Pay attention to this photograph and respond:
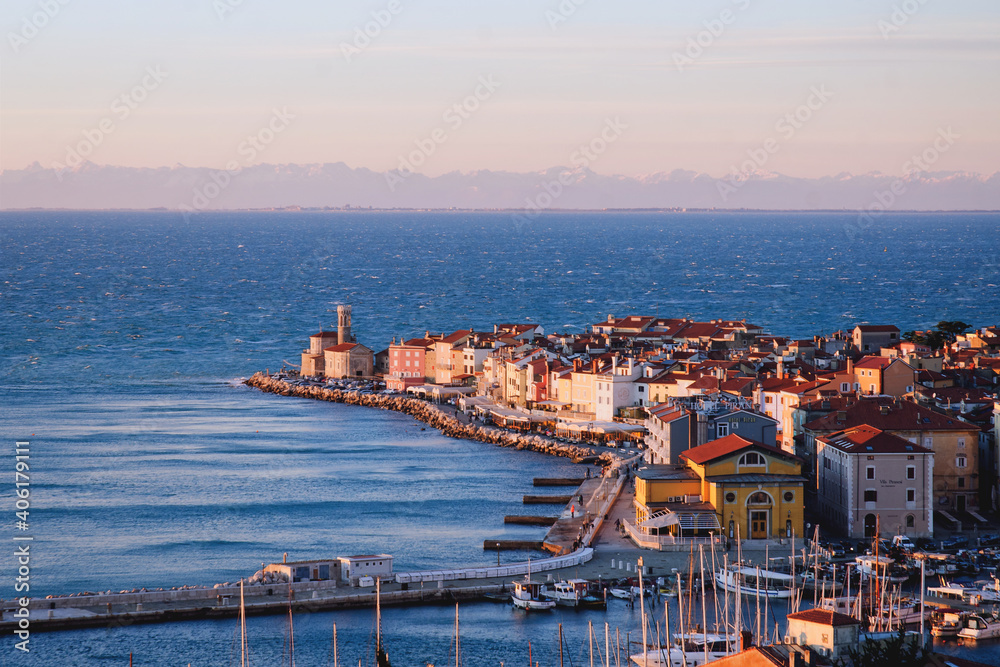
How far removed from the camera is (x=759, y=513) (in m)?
27.8

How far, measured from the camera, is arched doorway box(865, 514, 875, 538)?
1107 inches

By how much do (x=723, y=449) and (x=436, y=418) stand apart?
64.4 ft

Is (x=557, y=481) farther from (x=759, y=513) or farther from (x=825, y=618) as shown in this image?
(x=825, y=618)

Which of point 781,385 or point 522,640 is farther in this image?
point 781,385

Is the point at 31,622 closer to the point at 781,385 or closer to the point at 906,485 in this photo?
the point at 906,485

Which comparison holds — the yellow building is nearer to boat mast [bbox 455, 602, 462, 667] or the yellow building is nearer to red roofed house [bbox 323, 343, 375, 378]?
boat mast [bbox 455, 602, 462, 667]

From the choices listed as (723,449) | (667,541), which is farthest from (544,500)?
(667,541)

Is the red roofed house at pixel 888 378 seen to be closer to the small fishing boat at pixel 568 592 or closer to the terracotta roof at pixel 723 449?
the terracotta roof at pixel 723 449

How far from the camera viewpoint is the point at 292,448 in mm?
41375

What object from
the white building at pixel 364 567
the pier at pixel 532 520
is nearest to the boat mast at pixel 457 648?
the white building at pixel 364 567

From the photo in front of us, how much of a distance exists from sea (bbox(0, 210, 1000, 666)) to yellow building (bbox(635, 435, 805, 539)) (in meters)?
3.49

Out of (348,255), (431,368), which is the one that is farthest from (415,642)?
(348,255)

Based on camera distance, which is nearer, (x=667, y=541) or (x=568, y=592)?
(x=568, y=592)

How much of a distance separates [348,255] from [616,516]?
419 ft
